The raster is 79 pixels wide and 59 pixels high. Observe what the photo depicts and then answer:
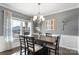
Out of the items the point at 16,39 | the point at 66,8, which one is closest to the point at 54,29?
the point at 66,8

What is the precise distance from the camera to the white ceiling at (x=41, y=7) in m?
1.45

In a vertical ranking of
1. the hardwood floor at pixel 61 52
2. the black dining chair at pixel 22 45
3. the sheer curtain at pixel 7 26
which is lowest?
the hardwood floor at pixel 61 52

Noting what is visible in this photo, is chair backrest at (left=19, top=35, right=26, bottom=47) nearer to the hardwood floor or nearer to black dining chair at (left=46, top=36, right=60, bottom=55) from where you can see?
the hardwood floor

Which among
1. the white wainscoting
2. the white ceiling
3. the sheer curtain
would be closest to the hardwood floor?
the white wainscoting

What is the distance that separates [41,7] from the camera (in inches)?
58.2

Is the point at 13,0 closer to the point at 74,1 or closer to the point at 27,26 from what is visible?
the point at 27,26

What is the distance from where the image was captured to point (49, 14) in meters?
1.48

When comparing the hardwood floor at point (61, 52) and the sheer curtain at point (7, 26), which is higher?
the sheer curtain at point (7, 26)

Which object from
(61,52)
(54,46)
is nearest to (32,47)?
(54,46)

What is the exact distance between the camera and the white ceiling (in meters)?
1.45

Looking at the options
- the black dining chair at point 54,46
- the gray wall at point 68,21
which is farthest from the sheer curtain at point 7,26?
the gray wall at point 68,21

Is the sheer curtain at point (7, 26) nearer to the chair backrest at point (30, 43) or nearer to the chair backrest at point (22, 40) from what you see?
the chair backrest at point (22, 40)

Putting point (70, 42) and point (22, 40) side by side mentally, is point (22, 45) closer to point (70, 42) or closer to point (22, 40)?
point (22, 40)
